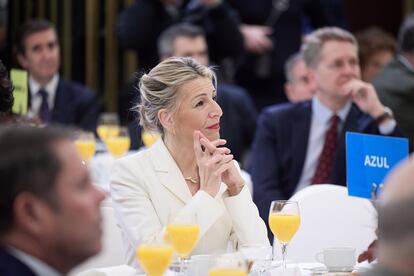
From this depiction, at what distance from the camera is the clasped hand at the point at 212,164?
3.65 meters

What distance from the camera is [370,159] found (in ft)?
12.4

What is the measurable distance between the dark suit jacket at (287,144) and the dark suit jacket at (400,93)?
→ 585 mm

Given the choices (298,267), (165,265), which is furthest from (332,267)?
(165,265)

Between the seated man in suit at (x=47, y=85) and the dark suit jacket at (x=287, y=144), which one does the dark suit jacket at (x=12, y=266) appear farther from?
the seated man in suit at (x=47, y=85)

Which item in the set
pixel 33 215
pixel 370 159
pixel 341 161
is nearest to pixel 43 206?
pixel 33 215

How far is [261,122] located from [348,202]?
3.87 ft

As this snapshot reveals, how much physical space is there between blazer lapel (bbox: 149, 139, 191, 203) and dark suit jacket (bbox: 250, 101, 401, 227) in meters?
1.48

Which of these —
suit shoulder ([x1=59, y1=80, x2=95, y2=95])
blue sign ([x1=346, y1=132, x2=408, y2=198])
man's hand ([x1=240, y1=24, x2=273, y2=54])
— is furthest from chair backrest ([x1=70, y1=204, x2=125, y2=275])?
man's hand ([x1=240, y1=24, x2=273, y2=54])

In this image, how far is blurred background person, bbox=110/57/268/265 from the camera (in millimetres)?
3646

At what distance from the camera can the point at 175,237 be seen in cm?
306

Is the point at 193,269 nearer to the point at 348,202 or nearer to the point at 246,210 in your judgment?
the point at 246,210

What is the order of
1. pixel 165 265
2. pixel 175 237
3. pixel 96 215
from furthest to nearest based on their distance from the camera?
pixel 175 237, pixel 165 265, pixel 96 215

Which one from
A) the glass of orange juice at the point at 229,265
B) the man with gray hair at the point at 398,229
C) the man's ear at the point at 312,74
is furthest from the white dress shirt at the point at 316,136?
the man with gray hair at the point at 398,229

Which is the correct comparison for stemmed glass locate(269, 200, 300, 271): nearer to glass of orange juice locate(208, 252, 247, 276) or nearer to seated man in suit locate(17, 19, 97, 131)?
glass of orange juice locate(208, 252, 247, 276)
